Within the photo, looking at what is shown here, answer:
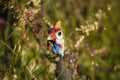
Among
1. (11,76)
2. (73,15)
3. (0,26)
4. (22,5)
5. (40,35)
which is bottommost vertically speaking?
(11,76)

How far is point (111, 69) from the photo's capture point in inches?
157

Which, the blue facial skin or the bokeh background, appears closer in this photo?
the blue facial skin

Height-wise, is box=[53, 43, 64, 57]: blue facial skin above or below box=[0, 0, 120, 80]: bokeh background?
below

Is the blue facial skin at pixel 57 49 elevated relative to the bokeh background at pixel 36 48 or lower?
lower

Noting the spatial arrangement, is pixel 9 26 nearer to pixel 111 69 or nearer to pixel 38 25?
pixel 38 25

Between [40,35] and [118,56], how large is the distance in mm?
1533

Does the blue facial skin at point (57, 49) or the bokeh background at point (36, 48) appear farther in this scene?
the bokeh background at point (36, 48)

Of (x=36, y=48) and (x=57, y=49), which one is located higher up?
(x=36, y=48)

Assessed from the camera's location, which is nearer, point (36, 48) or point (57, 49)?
point (57, 49)

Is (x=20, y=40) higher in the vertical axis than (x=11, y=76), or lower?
higher

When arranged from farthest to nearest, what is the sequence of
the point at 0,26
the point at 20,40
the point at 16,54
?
1. the point at 0,26
2. the point at 20,40
3. the point at 16,54

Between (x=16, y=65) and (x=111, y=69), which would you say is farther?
(x=111, y=69)

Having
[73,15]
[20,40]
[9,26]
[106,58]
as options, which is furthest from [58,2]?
[20,40]

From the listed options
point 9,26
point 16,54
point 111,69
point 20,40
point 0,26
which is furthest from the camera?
point 111,69
